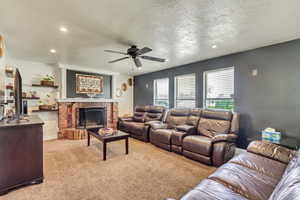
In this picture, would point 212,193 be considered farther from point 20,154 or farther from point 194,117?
point 194,117

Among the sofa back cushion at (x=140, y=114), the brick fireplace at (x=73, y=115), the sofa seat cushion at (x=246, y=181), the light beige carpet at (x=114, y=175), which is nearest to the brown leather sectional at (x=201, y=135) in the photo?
the light beige carpet at (x=114, y=175)

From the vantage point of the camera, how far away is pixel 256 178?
1.50 meters

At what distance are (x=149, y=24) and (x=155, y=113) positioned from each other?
10.6 feet

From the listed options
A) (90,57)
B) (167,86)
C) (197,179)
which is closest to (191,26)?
(197,179)

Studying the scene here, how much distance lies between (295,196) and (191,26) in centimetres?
233

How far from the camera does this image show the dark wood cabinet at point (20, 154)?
6.17 ft

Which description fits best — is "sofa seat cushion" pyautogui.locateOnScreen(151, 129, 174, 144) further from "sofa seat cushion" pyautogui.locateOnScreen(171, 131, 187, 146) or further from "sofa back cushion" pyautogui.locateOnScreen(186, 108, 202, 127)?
"sofa back cushion" pyautogui.locateOnScreen(186, 108, 202, 127)

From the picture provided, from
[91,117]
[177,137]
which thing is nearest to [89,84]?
[91,117]

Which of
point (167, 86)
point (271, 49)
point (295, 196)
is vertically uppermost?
point (271, 49)

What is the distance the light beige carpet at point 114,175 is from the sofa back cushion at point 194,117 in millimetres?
974

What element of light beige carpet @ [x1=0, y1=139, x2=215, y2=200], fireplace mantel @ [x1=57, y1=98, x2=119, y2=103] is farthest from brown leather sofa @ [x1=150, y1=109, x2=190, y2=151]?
fireplace mantel @ [x1=57, y1=98, x2=119, y2=103]

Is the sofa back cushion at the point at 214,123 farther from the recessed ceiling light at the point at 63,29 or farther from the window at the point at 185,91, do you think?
the recessed ceiling light at the point at 63,29

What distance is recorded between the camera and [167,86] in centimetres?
562

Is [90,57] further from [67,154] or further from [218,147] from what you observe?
[218,147]
